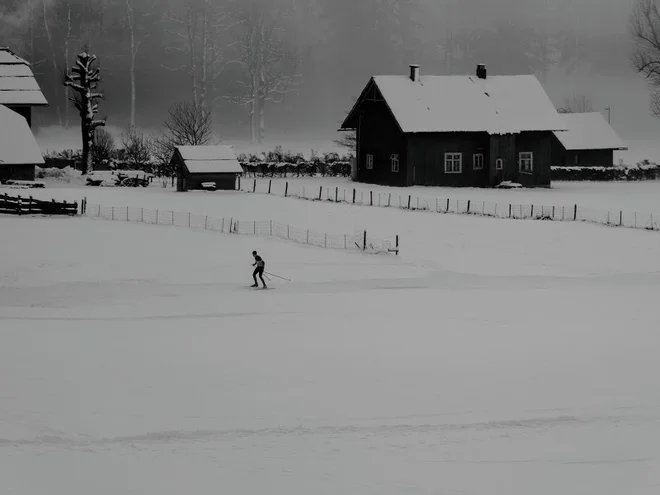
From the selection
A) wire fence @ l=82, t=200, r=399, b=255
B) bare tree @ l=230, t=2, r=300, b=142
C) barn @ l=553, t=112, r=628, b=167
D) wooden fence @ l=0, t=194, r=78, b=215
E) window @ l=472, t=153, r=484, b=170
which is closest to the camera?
→ wire fence @ l=82, t=200, r=399, b=255

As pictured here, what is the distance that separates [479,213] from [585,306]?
14.9m

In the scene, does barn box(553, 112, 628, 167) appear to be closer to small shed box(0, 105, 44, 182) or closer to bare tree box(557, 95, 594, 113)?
bare tree box(557, 95, 594, 113)

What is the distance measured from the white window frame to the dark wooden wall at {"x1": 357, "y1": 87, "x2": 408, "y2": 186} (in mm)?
160

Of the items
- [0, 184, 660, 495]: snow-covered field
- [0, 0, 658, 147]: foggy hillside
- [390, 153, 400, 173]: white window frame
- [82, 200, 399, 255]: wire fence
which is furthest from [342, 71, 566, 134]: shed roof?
[0, 0, 658, 147]: foggy hillside

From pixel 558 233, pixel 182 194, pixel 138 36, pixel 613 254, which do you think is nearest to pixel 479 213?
pixel 558 233

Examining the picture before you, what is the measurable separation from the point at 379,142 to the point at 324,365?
40.0 meters

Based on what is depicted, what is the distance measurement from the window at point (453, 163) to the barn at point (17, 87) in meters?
22.8

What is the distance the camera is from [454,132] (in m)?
56.1

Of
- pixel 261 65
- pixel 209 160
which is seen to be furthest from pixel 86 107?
Result: pixel 261 65

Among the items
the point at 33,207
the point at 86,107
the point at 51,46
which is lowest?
the point at 33,207

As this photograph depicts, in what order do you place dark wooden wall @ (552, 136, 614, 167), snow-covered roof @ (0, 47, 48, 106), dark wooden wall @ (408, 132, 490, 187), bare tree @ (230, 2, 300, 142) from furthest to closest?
bare tree @ (230, 2, 300, 142) < dark wooden wall @ (552, 136, 614, 167) < snow-covered roof @ (0, 47, 48, 106) < dark wooden wall @ (408, 132, 490, 187)

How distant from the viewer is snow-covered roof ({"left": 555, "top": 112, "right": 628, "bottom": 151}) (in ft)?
241

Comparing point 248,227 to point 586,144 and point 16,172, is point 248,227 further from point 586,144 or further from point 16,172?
point 586,144

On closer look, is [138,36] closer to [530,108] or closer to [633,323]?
[530,108]
